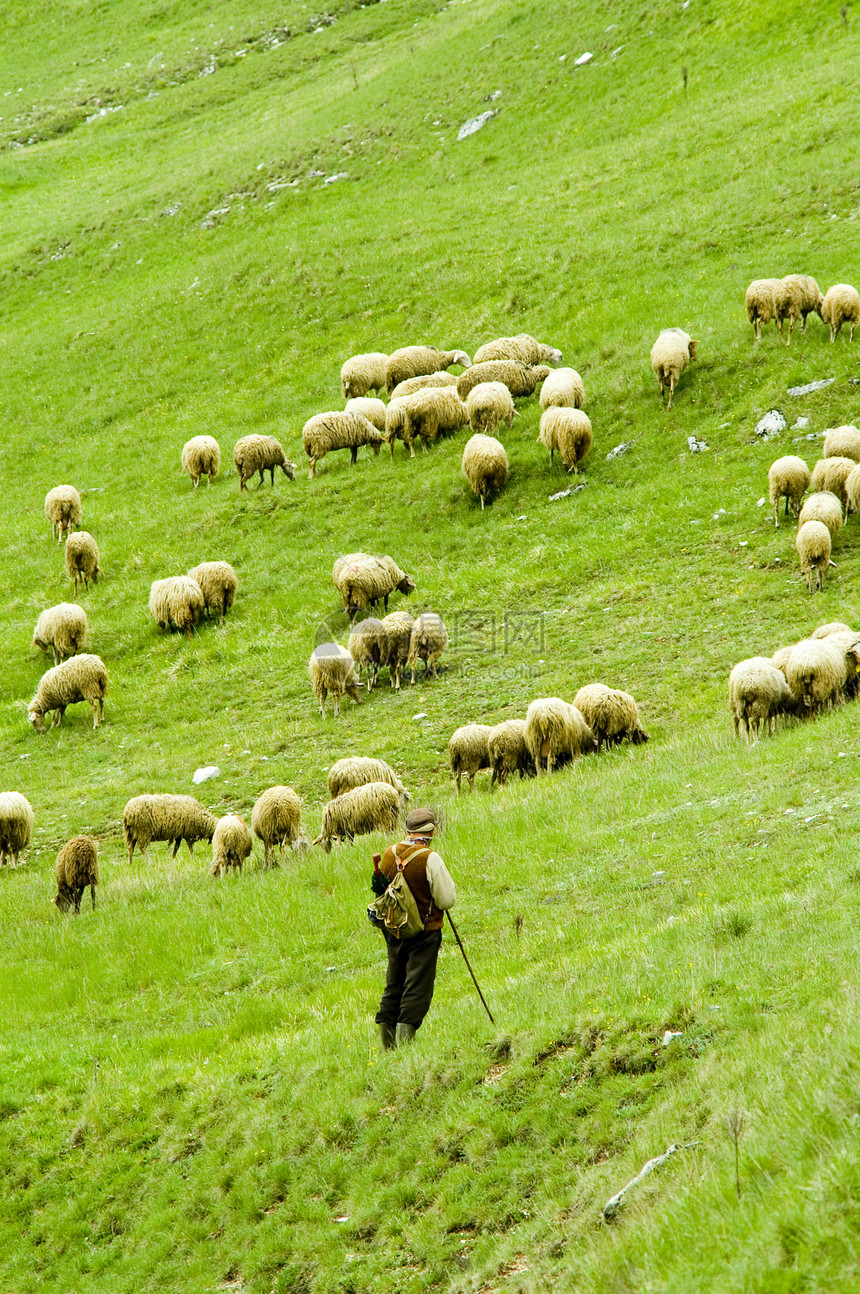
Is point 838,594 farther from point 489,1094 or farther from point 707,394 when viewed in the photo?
point 489,1094

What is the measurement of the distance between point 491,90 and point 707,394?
27.8 m

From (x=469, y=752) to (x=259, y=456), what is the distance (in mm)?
14092

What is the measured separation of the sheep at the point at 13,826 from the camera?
15953 millimetres

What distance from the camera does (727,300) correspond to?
27625 mm

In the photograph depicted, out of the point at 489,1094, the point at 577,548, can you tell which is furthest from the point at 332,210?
the point at 489,1094

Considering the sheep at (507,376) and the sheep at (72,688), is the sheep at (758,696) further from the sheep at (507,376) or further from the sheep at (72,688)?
the sheep at (507,376)

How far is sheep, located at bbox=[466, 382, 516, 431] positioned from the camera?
2562 cm

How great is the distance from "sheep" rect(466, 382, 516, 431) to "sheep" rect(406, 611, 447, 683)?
7.60 meters

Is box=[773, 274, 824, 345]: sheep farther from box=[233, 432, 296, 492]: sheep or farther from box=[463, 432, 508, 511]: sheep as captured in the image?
box=[233, 432, 296, 492]: sheep

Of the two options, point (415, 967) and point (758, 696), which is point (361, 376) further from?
point (415, 967)

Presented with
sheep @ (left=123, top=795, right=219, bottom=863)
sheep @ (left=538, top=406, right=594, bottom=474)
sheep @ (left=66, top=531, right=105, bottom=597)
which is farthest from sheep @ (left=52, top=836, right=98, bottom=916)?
sheep @ (left=538, top=406, right=594, bottom=474)

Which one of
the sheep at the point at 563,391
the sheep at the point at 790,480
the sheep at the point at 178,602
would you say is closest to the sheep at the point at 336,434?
the sheep at the point at 563,391

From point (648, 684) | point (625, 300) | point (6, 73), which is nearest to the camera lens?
point (648, 684)

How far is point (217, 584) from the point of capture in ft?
75.6
